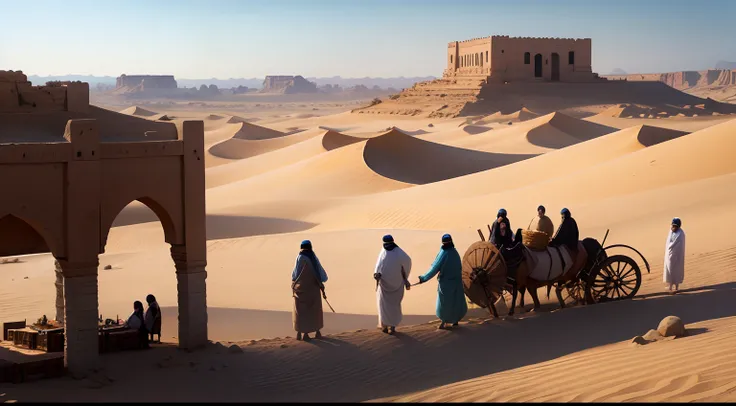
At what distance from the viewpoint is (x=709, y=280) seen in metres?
13.7

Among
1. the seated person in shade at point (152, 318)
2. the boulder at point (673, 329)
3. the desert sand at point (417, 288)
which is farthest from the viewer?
the seated person in shade at point (152, 318)

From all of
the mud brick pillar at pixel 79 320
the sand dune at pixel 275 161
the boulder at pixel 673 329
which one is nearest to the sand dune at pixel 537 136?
the sand dune at pixel 275 161

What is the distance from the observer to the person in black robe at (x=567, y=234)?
12.0 m

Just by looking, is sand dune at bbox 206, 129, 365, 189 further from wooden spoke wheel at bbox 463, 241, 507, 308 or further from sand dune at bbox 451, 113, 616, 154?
wooden spoke wheel at bbox 463, 241, 507, 308

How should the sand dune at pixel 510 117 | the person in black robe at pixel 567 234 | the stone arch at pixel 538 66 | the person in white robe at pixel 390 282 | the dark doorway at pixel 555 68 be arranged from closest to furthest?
the person in white robe at pixel 390 282
the person in black robe at pixel 567 234
the sand dune at pixel 510 117
the stone arch at pixel 538 66
the dark doorway at pixel 555 68

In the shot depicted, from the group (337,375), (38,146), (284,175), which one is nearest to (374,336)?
(337,375)

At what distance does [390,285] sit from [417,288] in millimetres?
4732

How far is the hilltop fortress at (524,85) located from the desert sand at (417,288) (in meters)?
29.7

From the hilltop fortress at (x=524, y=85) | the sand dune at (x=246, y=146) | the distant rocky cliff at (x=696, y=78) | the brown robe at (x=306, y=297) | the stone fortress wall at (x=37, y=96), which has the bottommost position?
the brown robe at (x=306, y=297)

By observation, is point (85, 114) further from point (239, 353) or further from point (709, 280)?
point (709, 280)

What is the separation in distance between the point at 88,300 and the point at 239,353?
1791 millimetres

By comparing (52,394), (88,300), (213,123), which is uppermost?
(213,123)

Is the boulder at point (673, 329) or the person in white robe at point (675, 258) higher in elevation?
the person in white robe at point (675, 258)

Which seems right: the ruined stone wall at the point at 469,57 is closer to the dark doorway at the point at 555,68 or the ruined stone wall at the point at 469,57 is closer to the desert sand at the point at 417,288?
the dark doorway at the point at 555,68
